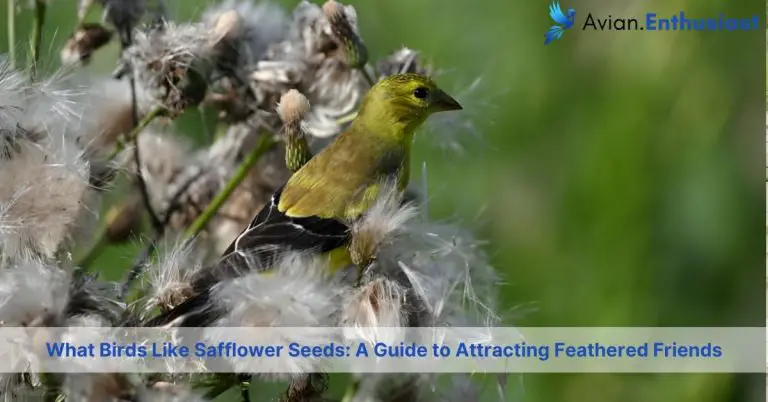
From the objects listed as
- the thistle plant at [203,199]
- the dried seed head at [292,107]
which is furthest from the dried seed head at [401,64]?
the dried seed head at [292,107]

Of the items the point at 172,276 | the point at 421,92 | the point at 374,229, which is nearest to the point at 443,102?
the point at 421,92

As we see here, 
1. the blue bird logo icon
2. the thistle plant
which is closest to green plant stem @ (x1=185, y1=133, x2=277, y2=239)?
the thistle plant

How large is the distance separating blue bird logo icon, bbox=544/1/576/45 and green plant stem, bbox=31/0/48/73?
679 mm

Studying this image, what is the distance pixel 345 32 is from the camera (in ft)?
3.54

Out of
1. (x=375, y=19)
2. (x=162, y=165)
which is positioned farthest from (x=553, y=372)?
(x=375, y=19)

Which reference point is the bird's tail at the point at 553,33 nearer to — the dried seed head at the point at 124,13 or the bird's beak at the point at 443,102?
the bird's beak at the point at 443,102

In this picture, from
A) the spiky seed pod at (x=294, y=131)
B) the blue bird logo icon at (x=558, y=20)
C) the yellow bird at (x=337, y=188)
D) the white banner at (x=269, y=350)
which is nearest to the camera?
the white banner at (x=269, y=350)

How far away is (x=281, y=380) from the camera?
2.68 feet

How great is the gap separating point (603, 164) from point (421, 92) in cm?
24

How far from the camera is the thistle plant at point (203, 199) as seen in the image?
82 cm

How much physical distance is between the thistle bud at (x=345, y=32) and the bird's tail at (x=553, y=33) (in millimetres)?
407

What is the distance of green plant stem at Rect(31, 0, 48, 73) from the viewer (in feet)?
3.15

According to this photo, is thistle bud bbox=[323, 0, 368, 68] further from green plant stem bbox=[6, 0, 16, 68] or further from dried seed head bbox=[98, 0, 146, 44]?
green plant stem bbox=[6, 0, 16, 68]

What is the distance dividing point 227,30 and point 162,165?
0.20 m
